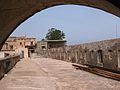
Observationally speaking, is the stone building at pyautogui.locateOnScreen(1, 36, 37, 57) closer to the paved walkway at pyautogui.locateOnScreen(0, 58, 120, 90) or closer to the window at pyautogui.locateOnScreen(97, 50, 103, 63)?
the window at pyautogui.locateOnScreen(97, 50, 103, 63)

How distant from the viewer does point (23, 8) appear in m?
1.71

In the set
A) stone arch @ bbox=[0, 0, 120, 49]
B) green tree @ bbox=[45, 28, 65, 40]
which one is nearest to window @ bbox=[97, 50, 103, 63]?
stone arch @ bbox=[0, 0, 120, 49]

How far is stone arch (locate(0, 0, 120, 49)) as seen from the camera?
157cm

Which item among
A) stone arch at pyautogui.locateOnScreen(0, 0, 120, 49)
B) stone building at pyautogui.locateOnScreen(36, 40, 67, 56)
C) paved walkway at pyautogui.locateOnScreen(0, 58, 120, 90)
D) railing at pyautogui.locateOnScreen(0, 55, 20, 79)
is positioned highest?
stone building at pyautogui.locateOnScreen(36, 40, 67, 56)

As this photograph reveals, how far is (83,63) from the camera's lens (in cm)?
2923

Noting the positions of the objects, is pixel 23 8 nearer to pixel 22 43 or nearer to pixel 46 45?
pixel 46 45

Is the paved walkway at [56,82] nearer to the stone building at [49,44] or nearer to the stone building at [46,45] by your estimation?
the stone building at [46,45]

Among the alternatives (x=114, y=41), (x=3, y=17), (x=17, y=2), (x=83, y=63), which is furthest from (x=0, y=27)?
(x=83, y=63)

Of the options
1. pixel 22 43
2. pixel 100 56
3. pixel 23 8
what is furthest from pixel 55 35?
pixel 23 8

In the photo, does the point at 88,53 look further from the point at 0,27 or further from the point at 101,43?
the point at 0,27

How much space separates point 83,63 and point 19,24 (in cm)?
2762

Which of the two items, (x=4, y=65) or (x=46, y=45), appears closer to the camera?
(x=4, y=65)

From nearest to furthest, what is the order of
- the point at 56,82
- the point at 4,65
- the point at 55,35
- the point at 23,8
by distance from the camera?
1. the point at 23,8
2. the point at 56,82
3. the point at 4,65
4. the point at 55,35

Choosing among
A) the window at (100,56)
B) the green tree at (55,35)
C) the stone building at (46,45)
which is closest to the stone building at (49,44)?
the stone building at (46,45)
